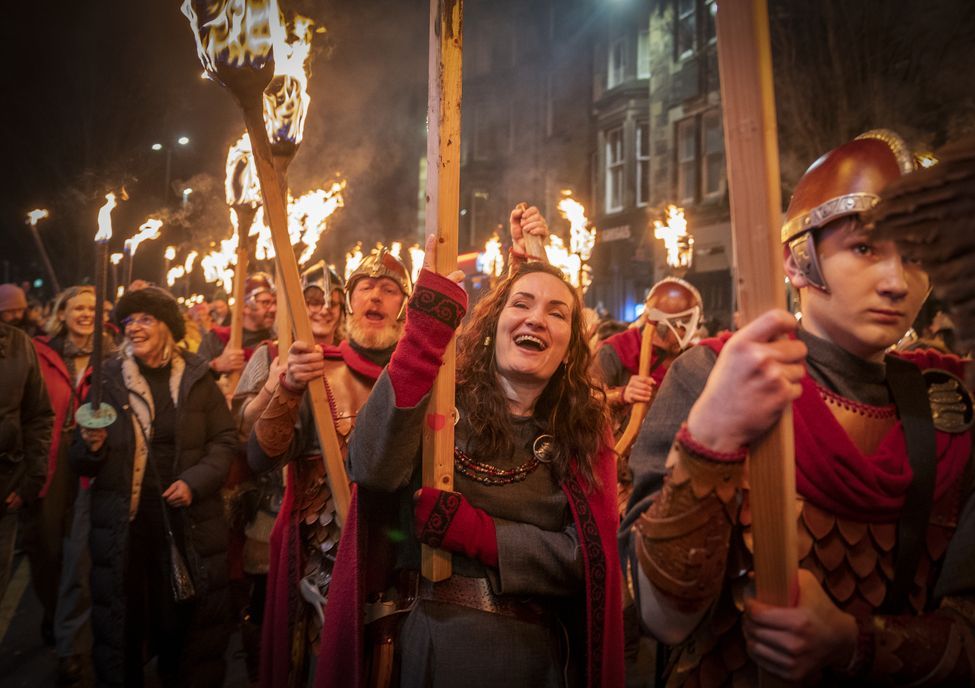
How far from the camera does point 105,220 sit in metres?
3.64

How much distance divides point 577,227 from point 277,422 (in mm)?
7347

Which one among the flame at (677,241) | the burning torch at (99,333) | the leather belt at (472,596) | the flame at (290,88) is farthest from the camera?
the flame at (677,241)

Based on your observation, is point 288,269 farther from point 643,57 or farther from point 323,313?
point 643,57

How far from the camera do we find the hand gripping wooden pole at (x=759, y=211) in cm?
127

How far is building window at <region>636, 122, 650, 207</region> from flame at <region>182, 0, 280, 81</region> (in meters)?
23.5

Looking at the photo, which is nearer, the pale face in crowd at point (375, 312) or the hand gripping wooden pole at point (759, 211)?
the hand gripping wooden pole at point (759, 211)

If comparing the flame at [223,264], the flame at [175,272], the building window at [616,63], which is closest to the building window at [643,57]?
the building window at [616,63]

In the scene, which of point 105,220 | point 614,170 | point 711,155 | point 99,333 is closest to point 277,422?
point 99,333

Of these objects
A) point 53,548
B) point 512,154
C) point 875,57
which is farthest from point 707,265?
point 53,548

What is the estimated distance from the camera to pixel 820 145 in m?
14.2

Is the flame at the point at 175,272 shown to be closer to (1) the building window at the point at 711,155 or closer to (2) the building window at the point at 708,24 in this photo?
(1) the building window at the point at 711,155

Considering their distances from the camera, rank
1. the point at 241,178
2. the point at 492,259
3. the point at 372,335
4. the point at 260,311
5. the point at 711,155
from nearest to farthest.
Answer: the point at 241,178
the point at 372,335
the point at 260,311
the point at 492,259
the point at 711,155

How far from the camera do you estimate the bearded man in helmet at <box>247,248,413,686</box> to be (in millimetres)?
2990

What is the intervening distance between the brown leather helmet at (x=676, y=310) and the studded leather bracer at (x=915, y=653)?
5074mm
